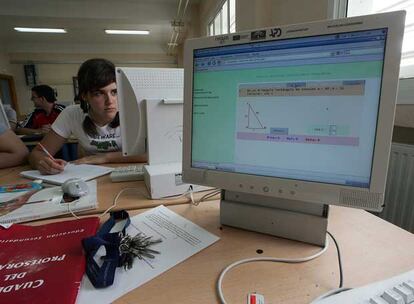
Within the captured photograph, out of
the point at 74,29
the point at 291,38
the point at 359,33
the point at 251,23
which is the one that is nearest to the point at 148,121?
the point at 291,38

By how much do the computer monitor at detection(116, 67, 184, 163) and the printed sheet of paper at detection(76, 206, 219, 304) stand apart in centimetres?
29

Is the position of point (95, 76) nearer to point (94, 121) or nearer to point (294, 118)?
point (94, 121)

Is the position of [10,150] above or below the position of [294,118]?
below

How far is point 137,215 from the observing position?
734mm

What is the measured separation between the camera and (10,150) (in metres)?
1.41

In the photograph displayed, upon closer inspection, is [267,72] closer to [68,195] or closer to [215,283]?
[215,283]

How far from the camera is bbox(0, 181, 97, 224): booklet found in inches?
28.5

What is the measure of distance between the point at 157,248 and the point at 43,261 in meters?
0.24

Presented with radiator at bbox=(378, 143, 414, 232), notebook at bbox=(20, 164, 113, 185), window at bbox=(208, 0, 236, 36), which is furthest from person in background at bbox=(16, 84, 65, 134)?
radiator at bbox=(378, 143, 414, 232)

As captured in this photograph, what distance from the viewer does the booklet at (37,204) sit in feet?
2.37

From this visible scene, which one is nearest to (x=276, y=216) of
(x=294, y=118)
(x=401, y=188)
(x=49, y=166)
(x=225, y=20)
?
(x=294, y=118)

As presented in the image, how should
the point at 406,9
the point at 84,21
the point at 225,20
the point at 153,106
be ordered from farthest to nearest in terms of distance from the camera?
the point at 84,21
the point at 225,20
the point at 406,9
the point at 153,106

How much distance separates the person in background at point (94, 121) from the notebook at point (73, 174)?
5.2 inches

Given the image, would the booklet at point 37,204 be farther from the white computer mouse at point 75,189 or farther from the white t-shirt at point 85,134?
the white t-shirt at point 85,134
